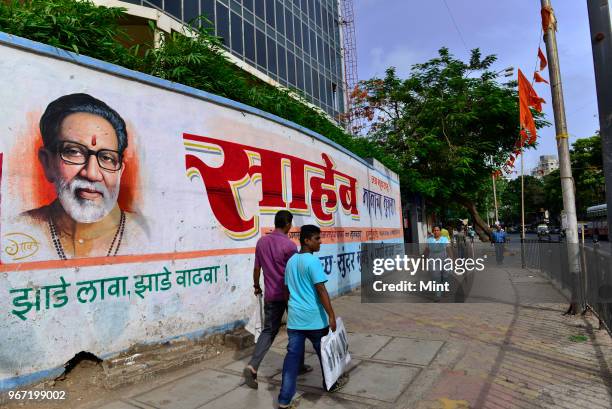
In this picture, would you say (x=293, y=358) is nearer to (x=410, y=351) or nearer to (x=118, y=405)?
(x=118, y=405)

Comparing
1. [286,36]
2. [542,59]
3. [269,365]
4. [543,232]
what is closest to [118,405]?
[269,365]

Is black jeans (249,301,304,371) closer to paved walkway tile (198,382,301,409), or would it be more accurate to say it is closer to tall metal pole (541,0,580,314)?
paved walkway tile (198,382,301,409)

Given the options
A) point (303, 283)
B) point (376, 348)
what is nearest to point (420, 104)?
point (376, 348)

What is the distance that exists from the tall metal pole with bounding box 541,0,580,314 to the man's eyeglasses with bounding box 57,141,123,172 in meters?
7.39

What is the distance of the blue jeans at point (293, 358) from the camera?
11.1 ft

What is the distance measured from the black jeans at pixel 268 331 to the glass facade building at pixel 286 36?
8.26 meters

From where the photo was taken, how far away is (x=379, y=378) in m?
4.21

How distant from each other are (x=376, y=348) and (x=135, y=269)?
3.17 metres

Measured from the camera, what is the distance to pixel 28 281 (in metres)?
3.67

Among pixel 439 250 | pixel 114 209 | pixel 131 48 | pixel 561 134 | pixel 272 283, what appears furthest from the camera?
pixel 439 250

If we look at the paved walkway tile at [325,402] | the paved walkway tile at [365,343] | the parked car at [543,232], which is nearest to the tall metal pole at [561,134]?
the paved walkway tile at [365,343]

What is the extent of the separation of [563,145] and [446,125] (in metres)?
12.8

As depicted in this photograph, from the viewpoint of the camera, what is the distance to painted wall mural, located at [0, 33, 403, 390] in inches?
146

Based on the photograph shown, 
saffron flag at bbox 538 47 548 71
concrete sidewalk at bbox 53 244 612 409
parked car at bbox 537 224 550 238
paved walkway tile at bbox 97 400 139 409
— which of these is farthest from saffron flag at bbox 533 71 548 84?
parked car at bbox 537 224 550 238
